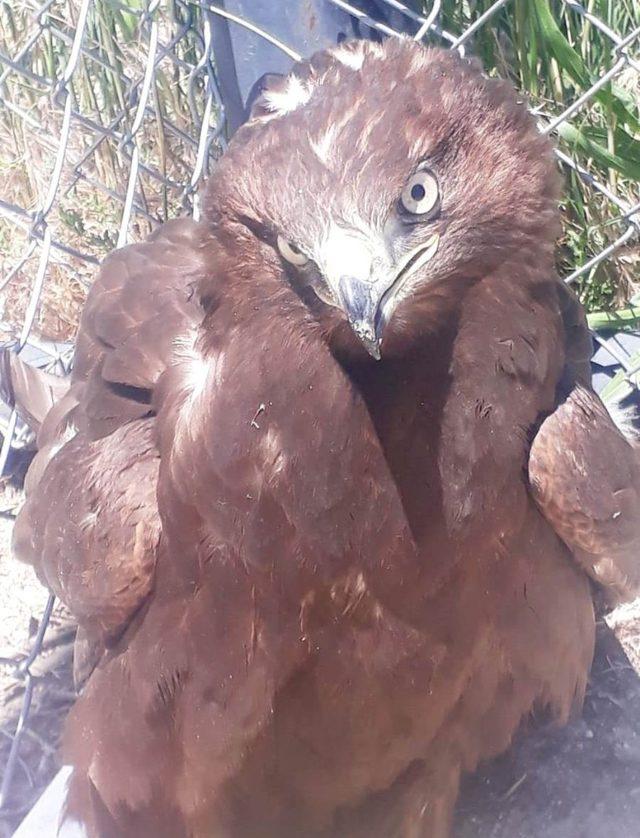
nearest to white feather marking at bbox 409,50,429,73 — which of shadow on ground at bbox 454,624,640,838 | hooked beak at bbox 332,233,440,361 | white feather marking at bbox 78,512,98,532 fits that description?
hooked beak at bbox 332,233,440,361

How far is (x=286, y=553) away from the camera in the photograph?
149cm

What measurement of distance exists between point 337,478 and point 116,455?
43 centimetres

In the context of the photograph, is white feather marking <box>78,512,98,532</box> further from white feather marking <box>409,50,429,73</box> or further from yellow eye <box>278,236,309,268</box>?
white feather marking <box>409,50,429,73</box>

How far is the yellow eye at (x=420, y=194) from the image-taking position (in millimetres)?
1198

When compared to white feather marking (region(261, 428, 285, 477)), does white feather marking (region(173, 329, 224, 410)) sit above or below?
above

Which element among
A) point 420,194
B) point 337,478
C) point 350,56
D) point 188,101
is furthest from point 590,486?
point 188,101

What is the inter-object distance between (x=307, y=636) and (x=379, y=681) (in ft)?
0.45

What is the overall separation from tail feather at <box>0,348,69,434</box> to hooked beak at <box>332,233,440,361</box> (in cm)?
122

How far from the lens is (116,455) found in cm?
167

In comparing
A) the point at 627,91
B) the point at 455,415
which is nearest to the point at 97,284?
the point at 455,415

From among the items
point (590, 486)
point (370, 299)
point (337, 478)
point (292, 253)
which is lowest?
point (590, 486)

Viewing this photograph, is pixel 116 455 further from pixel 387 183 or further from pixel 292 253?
pixel 387 183

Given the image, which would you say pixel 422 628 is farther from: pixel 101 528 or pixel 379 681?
pixel 101 528

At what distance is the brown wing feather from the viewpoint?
61.7 inches
